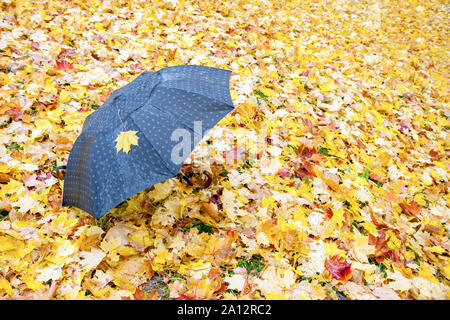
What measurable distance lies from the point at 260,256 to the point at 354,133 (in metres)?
2.05

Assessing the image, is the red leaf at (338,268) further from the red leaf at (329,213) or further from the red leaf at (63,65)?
the red leaf at (63,65)

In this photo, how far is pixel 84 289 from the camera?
5.62 feet

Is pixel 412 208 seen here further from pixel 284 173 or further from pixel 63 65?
pixel 63 65

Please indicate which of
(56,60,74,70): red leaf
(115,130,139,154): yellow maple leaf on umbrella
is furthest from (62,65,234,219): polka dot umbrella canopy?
(56,60,74,70): red leaf

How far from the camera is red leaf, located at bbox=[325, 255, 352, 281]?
6.05ft

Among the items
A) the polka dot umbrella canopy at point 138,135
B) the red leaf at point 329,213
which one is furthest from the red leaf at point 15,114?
the red leaf at point 329,213

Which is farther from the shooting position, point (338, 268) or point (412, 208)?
point (412, 208)

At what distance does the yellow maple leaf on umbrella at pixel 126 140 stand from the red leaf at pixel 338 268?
1676 millimetres

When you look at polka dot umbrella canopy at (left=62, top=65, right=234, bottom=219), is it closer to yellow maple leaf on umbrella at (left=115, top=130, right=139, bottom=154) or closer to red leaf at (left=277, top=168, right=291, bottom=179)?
yellow maple leaf on umbrella at (left=115, top=130, right=139, bottom=154)

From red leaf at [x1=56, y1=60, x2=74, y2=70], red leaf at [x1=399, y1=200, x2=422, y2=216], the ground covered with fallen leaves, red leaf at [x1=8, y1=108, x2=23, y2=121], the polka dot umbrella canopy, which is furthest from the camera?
red leaf at [x1=56, y1=60, x2=74, y2=70]

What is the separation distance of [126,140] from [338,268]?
180 cm

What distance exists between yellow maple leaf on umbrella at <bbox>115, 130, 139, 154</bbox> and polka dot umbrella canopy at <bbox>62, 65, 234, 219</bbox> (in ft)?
0.08

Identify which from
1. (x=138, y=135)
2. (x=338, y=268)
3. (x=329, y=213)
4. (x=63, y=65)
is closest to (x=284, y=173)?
(x=329, y=213)

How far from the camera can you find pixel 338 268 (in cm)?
188
